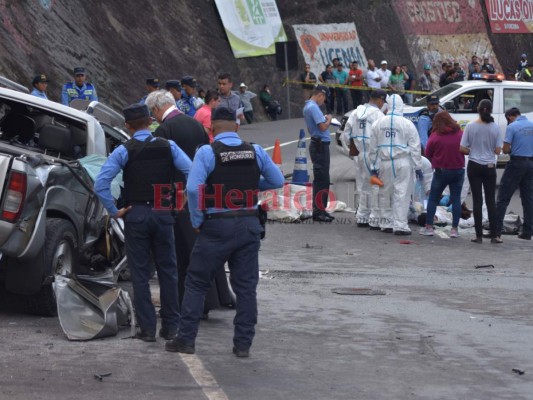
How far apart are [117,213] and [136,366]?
1.23 m

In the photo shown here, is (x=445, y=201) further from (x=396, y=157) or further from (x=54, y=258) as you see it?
(x=54, y=258)

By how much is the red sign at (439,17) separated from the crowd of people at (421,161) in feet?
113

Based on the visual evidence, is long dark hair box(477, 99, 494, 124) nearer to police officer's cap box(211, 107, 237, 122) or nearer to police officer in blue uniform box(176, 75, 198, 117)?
police officer in blue uniform box(176, 75, 198, 117)

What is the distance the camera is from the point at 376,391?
290 inches

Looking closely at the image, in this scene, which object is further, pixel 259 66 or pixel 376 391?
pixel 259 66

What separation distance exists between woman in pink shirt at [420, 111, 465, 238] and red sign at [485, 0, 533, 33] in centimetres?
4174

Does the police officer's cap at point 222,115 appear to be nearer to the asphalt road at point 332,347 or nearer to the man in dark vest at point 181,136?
the man in dark vest at point 181,136

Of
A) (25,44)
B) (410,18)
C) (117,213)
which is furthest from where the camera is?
(410,18)

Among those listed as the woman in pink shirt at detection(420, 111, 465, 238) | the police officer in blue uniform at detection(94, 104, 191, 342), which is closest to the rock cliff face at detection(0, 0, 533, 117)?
the woman in pink shirt at detection(420, 111, 465, 238)

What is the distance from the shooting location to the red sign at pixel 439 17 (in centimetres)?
5059

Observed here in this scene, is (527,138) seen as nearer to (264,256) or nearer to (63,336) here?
(264,256)

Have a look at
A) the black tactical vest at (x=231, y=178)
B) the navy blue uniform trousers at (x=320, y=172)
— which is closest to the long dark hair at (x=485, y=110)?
the navy blue uniform trousers at (x=320, y=172)

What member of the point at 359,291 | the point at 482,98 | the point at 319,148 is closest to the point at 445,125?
the point at 319,148

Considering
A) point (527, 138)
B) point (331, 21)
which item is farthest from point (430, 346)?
point (331, 21)
